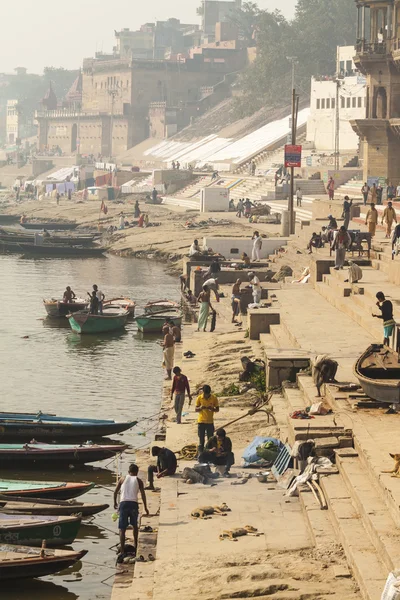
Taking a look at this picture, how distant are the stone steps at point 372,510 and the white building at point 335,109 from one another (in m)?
56.0

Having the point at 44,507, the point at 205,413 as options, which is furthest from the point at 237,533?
the point at 205,413

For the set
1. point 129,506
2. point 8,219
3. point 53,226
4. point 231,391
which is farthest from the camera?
point 8,219

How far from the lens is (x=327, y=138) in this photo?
75.1 m

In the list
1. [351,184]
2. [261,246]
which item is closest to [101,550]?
[261,246]

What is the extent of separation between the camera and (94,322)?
32.6m

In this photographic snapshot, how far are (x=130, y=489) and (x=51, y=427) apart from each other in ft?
20.6

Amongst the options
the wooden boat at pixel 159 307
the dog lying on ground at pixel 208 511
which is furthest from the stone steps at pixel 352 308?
the dog lying on ground at pixel 208 511

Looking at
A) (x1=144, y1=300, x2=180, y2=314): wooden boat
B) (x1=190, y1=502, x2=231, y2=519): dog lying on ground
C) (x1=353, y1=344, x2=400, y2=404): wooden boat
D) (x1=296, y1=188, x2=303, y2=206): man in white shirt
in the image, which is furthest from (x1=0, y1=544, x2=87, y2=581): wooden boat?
(x1=296, y1=188, x2=303, y2=206): man in white shirt

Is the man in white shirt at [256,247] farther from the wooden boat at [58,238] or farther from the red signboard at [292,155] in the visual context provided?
the wooden boat at [58,238]

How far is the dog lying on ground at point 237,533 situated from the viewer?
1331 centimetres

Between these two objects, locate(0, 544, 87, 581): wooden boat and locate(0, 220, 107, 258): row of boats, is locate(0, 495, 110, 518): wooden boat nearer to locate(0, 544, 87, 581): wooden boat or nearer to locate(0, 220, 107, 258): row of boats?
locate(0, 544, 87, 581): wooden boat

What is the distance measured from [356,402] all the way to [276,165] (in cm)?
5979

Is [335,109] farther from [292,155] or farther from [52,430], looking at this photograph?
[52,430]

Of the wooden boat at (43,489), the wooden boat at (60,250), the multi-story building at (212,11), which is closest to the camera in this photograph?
the wooden boat at (43,489)
